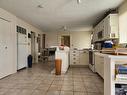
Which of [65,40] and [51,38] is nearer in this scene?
[51,38]

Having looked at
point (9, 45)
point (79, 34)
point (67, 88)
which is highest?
point (79, 34)

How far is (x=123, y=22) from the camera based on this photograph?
4262 millimetres

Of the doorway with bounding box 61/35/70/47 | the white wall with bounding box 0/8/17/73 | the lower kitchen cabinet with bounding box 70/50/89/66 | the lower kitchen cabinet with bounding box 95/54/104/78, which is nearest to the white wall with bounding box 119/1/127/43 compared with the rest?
the lower kitchen cabinet with bounding box 95/54/104/78

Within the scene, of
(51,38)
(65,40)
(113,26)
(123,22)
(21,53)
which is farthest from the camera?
(65,40)

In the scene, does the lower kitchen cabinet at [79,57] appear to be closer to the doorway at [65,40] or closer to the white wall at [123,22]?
the white wall at [123,22]

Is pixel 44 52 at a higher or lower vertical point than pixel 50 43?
lower

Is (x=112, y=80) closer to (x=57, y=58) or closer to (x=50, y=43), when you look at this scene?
(x=57, y=58)

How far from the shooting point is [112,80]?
158 centimetres

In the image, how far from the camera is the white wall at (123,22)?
414cm

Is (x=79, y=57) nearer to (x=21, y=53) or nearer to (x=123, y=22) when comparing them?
(x=21, y=53)

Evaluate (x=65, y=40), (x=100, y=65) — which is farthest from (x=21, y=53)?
(x=65, y=40)

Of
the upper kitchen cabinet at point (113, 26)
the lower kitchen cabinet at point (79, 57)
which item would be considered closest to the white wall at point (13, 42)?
the lower kitchen cabinet at point (79, 57)

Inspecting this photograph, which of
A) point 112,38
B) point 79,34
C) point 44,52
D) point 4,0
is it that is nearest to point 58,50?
point 112,38

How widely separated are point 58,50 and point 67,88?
2375 mm
